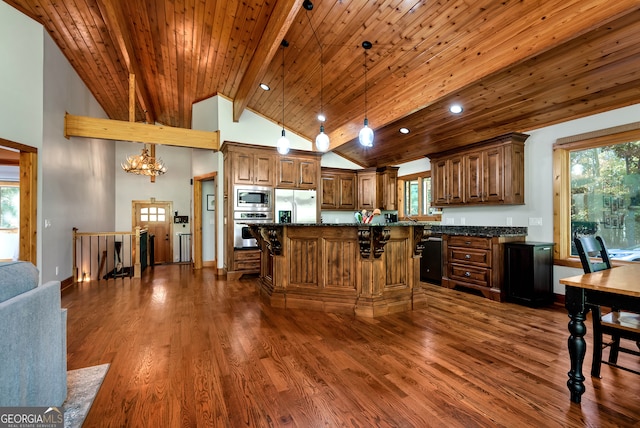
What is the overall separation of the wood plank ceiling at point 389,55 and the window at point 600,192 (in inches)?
18.6

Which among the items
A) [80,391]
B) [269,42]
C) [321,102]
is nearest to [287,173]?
[321,102]

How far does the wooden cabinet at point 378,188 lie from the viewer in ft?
21.2

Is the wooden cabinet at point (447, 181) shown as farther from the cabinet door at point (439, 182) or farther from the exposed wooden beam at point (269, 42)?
the exposed wooden beam at point (269, 42)

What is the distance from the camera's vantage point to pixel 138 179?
8344mm

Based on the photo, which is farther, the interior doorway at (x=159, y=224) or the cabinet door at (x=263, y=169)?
the interior doorway at (x=159, y=224)

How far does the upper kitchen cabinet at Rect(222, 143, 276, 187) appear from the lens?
5469 millimetres

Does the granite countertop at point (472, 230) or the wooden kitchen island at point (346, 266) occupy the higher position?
the granite countertop at point (472, 230)

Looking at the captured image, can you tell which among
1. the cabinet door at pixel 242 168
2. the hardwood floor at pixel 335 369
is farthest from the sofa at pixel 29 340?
the cabinet door at pixel 242 168

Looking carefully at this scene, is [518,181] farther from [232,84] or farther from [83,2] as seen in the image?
[83,2]

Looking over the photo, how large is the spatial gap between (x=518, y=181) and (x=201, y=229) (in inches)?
246

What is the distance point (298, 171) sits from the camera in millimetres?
6020

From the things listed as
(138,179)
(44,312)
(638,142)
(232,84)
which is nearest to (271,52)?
(232,84)

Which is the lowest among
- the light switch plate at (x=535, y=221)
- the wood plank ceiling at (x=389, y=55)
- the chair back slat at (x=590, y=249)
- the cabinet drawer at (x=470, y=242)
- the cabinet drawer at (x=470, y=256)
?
the cabinet drawer at (x=470, y=256)

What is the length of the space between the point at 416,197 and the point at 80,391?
592 cm
